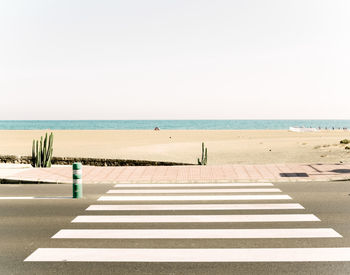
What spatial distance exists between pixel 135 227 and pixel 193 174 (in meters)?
7.13

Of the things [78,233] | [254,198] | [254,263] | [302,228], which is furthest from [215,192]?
[254,263]

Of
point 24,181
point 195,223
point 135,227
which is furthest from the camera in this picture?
point 24,181

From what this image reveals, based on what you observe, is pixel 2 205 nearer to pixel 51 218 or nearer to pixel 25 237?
pixel 51 218

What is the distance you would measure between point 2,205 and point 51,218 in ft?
6.93

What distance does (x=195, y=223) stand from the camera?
8.86m

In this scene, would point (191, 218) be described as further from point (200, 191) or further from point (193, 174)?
point (193, 174)

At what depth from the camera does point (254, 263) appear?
6.54 metres

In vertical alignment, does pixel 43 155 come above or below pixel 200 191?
above

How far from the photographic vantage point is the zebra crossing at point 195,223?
6.86 m

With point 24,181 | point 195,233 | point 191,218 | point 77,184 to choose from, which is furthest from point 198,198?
point 24,181

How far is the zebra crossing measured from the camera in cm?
686

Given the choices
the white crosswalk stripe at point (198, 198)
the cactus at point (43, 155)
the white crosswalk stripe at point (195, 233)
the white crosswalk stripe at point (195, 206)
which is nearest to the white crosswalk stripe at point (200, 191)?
the white crosswalk stripe at point (198, 198)

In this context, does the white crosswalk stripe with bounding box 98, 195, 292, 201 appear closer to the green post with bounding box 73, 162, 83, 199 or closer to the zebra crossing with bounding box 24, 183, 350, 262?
the zebra crossing with bounding box 24, 183, 350, 262

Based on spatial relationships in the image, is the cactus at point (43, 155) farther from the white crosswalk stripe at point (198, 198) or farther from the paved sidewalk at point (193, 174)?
the white crosswalk stripe at point (198, 198)
